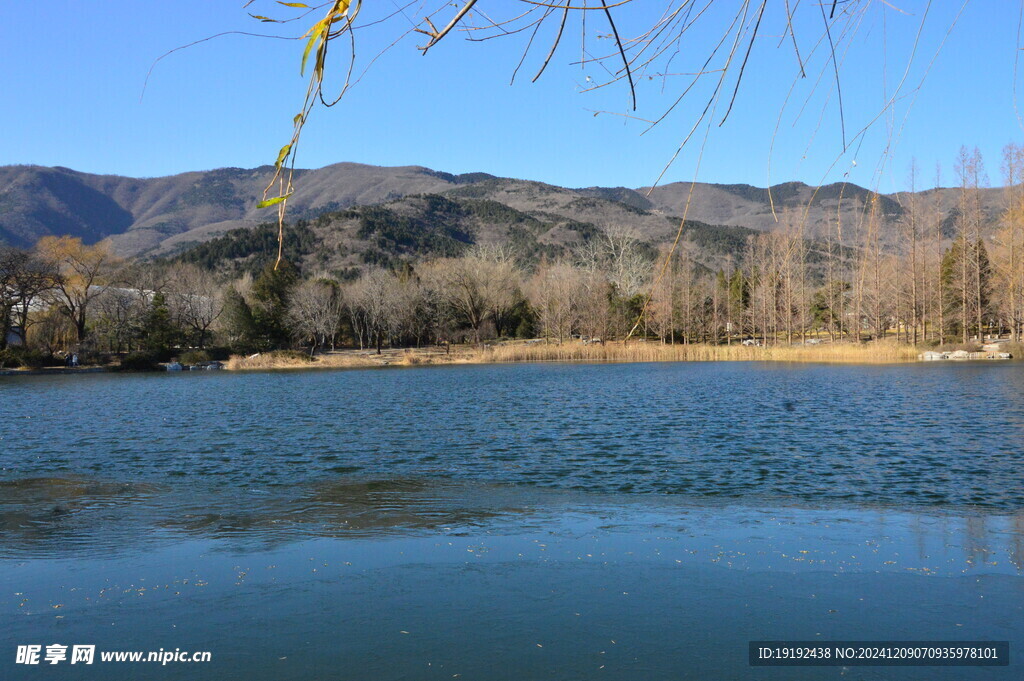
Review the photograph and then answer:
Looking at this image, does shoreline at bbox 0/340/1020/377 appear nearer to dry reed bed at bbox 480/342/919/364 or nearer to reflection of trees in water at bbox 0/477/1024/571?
dry reed bed at bbox 480/342/919/364

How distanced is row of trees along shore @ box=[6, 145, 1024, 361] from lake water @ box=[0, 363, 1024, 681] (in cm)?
2761

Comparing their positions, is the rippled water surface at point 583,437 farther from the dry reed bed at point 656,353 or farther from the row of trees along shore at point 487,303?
the row of trees along shore at point 487,303

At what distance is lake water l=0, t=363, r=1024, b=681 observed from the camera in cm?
480

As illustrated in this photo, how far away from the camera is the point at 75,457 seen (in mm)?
14578

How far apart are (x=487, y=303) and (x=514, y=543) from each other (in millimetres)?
62985

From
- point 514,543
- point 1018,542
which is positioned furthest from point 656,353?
point 514,543

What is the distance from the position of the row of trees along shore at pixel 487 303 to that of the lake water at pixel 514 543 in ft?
90.6

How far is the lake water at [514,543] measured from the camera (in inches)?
189

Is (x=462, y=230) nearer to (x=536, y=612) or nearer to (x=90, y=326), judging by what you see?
(x=90, y=326)

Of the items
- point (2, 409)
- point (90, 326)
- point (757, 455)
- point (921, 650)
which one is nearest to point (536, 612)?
point (921, 650)

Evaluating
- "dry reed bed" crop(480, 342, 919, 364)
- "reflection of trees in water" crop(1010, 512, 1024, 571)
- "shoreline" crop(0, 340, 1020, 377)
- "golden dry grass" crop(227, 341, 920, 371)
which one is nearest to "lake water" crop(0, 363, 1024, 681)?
"reflection of trees in water" crop(1010, 512, 1024, 571)

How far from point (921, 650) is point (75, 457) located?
14804 mm

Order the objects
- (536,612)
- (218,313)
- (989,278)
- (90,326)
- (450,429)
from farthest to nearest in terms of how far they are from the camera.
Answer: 1. (218,313)
2. (90,326)
3. (989,278)
4. (450,429)
5. (536,612)

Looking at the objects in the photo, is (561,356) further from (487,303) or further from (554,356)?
(487,303)
